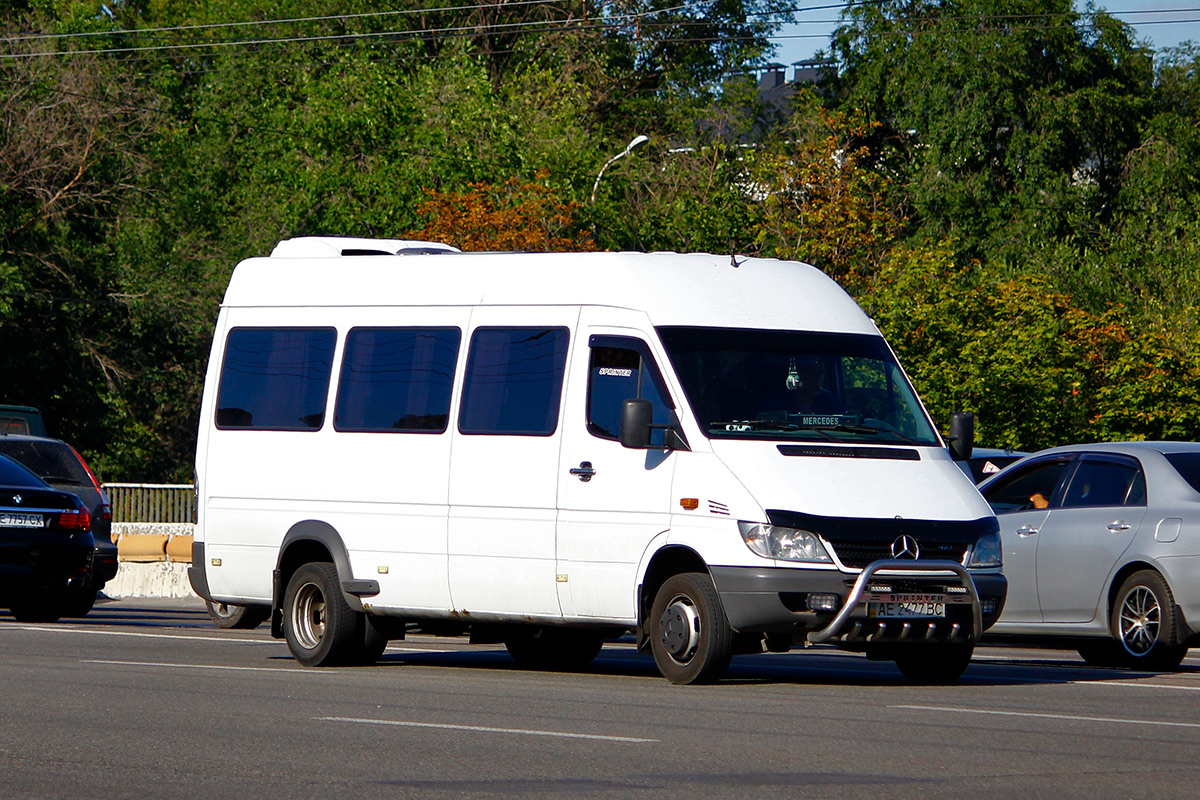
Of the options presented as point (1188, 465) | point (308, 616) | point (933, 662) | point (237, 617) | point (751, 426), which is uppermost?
point (751, 426)

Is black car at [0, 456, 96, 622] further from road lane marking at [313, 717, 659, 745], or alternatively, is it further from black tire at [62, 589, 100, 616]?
road lane marking at [313, 717, 659, 745]

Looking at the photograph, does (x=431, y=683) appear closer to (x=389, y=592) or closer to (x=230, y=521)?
(x=389, y=592)

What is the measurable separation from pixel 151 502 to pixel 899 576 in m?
23.0

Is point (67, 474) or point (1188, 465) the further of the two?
point (67, 474)

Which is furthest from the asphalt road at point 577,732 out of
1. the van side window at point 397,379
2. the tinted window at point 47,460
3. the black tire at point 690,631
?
the tinted window at point 47,460

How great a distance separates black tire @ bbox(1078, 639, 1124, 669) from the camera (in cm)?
1511

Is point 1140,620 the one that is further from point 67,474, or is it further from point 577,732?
point 67,474

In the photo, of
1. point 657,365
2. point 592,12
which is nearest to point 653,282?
point 657,365

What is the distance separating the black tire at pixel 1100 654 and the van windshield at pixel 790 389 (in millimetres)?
3155

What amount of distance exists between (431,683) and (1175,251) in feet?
132

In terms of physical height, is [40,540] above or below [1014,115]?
below

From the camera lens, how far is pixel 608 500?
12.5 meters

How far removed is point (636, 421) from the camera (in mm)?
12055

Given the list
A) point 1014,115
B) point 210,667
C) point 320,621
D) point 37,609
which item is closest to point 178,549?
point 37,609
